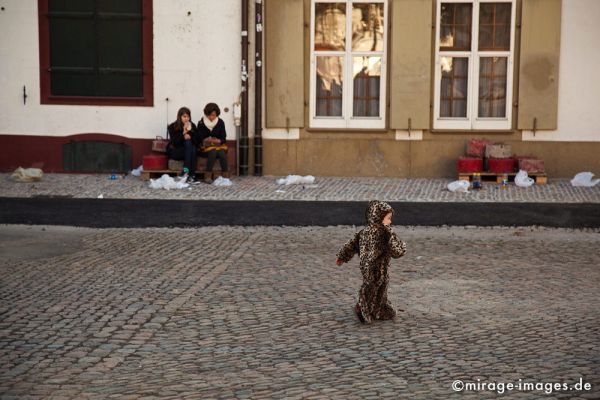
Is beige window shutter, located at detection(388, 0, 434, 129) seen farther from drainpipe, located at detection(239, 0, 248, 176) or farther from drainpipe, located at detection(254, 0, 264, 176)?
drainpipe, located at detection(239, 0, 248, 176)

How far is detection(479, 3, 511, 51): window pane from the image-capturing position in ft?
57.5

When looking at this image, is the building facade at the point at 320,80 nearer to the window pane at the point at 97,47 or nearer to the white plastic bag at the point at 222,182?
the window pane at the point at 97,47

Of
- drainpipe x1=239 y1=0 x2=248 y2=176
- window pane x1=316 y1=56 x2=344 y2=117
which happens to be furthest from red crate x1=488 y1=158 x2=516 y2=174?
drainpipe x1=239 y1=0 x2=248 y2=176

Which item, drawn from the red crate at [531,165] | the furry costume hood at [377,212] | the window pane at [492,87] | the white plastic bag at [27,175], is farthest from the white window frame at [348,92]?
the furry costume hood at [377,212]

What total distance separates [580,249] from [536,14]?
23.2 feet

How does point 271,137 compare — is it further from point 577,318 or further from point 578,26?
point 577,318

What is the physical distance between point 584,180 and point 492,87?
240cm

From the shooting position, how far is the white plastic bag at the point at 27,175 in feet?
55.3

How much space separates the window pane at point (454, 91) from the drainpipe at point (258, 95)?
3.30m

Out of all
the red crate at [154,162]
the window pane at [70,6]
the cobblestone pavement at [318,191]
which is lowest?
the cobblestone pavement at [318,191]

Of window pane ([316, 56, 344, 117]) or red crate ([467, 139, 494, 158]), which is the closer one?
red crate ([467, 139, 494, 158])

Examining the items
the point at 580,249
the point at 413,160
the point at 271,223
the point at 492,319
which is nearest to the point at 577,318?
the point at 492,319

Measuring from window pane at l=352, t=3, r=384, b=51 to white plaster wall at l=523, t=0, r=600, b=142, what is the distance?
125 inches

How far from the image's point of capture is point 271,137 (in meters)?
17.9
